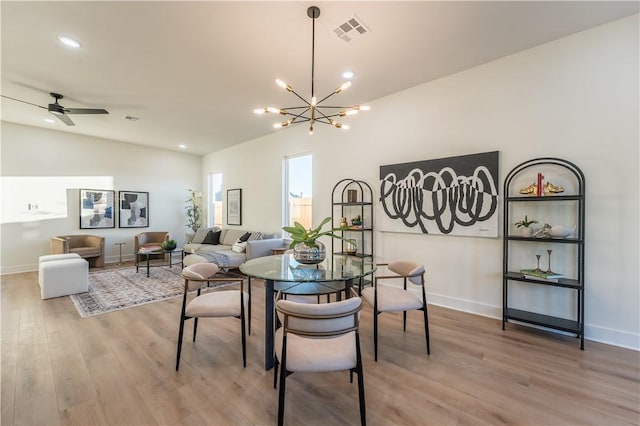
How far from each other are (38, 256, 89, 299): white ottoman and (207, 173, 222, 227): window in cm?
376

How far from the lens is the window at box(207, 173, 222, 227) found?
7.81 metres

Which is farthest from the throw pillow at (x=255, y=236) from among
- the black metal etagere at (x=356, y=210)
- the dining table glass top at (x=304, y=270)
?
the dining table glass top at (x=304, y=270)

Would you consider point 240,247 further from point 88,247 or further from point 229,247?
point 88,247

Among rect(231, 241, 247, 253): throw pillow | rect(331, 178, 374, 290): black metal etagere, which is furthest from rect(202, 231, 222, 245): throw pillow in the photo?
rect(331, 178, 374, 290): black metal etagere

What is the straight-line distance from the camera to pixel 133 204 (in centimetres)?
695

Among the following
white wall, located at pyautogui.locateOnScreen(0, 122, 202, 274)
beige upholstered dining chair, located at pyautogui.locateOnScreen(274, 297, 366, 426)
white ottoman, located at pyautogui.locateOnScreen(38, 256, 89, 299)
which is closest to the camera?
beige upholstered dining chair, located at pyautogui.locateOnScreen(274, 297, 366, 426)

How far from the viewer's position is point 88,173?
6285 mm

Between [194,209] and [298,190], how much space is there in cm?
400

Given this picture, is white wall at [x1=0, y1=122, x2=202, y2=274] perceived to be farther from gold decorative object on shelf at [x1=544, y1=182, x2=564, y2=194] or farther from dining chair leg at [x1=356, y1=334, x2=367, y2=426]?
gold decorative object on shelf at [x1=544, y1=182, x2=564, y2=194]

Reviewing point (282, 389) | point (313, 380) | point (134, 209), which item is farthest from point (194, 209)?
point (282, 389)

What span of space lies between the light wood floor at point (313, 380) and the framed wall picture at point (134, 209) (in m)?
4.28

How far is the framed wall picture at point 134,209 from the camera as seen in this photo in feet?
22.3

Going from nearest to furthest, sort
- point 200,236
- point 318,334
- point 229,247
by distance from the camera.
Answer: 1. point 318,334
2. point 229,247
3. point 200,236

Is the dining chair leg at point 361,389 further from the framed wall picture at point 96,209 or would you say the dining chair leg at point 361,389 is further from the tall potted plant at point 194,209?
the framed wall picture at point 96,209
